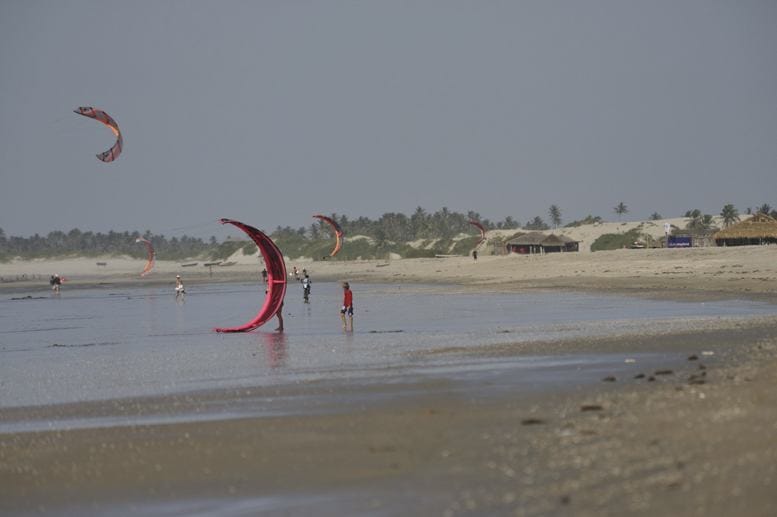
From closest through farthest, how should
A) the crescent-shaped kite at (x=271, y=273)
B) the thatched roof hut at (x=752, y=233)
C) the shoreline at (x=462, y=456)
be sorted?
the shoreline at (x=462, y=456) < the crescent-shaped kite at (x=271, y=273) < the thatched roof hut at (x=752, y=233)

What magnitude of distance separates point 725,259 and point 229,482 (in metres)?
33.7

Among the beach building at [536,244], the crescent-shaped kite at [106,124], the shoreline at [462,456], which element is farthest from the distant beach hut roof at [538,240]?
the shoreline at [462,456]

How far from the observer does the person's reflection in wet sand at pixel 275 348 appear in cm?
1490

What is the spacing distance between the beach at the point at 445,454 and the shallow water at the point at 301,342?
1247 millimetres

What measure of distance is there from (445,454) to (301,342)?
11369 mm

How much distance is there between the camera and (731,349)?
13.1m

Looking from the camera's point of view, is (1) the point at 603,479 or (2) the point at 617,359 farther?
(2) the point at 617,359

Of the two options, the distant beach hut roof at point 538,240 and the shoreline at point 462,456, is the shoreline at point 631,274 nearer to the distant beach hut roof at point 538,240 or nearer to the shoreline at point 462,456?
the distant beach hut roof at point 538,240

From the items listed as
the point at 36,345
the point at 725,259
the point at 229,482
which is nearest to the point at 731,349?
the point at 229,482

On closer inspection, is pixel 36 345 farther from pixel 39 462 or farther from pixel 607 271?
pixel 607 271

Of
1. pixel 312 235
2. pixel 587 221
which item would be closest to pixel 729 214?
pixel 587 221

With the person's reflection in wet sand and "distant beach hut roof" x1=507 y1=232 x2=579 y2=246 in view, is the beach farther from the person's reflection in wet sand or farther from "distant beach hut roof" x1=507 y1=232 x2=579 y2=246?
"distant beach hut roof" x1=507 y1=232 x2=579 y2=246

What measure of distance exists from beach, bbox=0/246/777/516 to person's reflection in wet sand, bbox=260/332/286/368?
306 centimetres

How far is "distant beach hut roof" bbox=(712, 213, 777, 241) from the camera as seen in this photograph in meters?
51.5
